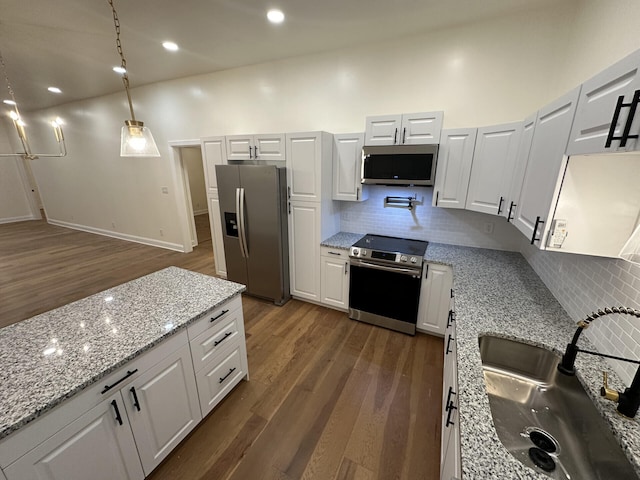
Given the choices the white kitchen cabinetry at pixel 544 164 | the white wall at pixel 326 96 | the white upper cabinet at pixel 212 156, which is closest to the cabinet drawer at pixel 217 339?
the white kitchen cabinetry at pixel 544 164

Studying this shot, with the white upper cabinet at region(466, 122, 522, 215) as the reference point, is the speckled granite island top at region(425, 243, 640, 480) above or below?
below

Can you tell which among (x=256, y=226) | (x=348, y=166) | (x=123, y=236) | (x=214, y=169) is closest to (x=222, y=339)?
(x=256, y=226)

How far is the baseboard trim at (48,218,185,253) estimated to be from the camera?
521 centimetres

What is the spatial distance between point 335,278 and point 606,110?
242cm

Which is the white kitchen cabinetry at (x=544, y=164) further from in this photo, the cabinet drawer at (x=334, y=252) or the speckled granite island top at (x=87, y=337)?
the speckled granite island top at (x=87, y=337)

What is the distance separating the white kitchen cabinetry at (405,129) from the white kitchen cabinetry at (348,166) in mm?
155

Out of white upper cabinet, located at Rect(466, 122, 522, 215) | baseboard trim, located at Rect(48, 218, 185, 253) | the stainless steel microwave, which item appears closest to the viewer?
white upper cabinet, located at Rect(466, 122, 522, 215)

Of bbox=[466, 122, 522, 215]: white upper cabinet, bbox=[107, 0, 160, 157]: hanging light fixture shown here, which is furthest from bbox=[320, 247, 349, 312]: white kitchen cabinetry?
bbox=[107, 0, 160, 157]: hanging light fixture

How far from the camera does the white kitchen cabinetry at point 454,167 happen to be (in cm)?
229

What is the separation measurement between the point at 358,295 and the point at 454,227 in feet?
4.29

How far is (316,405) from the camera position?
1.92m

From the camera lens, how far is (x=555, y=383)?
1.22 metres

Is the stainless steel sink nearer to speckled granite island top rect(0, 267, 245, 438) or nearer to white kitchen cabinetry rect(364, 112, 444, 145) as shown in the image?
speckled granite island top rect(0, 267, 245, 438)

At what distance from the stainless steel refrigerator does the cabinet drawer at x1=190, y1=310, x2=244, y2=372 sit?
127 cm
